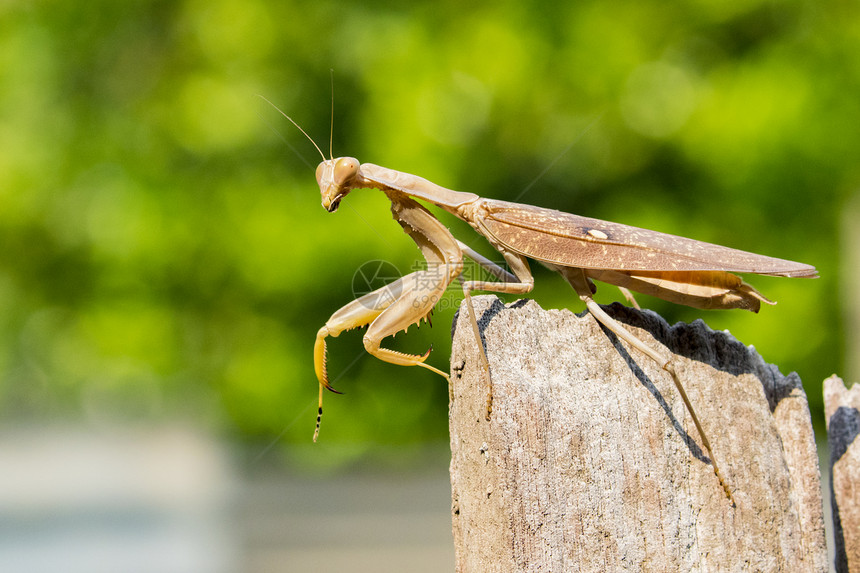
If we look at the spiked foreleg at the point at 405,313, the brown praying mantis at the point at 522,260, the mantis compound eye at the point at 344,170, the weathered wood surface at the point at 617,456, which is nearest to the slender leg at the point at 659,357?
the weathered wood surface at the point at 617,456

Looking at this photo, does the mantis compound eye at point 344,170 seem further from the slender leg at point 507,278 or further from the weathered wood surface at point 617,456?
the weathered wood surface at point 617,456

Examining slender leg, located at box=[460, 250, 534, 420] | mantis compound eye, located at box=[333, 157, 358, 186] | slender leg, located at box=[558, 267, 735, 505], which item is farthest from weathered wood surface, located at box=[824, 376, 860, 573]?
mantis compound eye, located at box=[333, 157, 358, 186]

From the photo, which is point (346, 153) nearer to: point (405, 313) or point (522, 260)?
point (522, 260)

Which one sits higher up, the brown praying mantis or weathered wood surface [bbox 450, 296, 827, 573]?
the brown praying mantis

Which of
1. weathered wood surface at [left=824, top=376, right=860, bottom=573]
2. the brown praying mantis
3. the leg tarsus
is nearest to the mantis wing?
the brown praying mantis

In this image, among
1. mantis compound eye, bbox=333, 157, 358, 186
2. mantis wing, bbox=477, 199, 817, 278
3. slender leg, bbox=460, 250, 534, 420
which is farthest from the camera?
mantis compound eye, bbox=333, 157, 358, 186

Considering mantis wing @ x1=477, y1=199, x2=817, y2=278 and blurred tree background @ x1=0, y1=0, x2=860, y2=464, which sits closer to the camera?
mantis wing @ x1=477, y1=199, x2=817, y2=278

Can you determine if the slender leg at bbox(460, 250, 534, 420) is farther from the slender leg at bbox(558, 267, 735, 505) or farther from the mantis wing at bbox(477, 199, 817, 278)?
the slender leg at bbox(558, 267, 735, 505)

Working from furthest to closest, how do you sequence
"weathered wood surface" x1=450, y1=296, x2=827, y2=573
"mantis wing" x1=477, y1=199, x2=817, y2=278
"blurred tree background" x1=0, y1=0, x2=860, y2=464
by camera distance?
"blurred tree background" x1=0, y1=0, x2=860, y2=464 < "mantis wing" x1=477, y1=199, x2=817, y2=278 < "weathered wood surface" x1=450, y1=296, x2=827, y2=573

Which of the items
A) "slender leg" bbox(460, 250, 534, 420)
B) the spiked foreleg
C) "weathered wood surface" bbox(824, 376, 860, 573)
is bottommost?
"weathered wood surface" bbox(824, 376, 860, 573)
